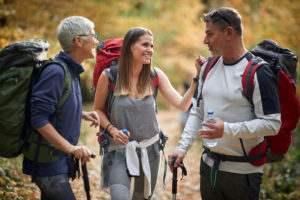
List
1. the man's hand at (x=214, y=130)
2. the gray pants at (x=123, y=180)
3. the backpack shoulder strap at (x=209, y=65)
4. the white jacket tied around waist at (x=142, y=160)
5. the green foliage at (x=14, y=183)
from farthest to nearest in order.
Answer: the green foliage at (x=14, y=183)
the white jacket tied around waist at (x=142, y=160)
the gray pants at (x=123, y=180)
the backpack shoulder strap at (x=209, y=65)
the man's hand at (x=214, y=130)

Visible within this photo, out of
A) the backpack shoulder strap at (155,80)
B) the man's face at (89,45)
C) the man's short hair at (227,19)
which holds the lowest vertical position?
the backpack shoulder strap at (155,80)

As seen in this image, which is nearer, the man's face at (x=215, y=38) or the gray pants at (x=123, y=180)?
the man's face at (x=215, y=38)

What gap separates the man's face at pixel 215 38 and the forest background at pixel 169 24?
164 centimetres

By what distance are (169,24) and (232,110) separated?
15.5 meters

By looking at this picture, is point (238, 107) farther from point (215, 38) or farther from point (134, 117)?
point (134, 117)

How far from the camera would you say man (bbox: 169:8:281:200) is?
2.56 meters

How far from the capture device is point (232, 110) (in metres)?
2.70

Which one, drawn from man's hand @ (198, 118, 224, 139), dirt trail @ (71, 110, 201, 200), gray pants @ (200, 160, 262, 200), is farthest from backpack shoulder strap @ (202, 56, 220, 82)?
dirt trail @ (71, 110, 201, 200)

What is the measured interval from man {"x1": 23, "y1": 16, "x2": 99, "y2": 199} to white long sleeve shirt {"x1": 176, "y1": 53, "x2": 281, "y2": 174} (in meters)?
1.08

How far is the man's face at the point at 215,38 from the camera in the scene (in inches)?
109

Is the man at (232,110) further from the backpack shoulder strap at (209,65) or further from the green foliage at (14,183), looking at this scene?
the green foliage at (14,183)

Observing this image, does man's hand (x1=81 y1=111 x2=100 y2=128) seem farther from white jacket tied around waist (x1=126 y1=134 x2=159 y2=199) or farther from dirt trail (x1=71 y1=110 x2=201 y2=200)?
dirt trail (x1=71 y1=110 x2=201 y2=200)

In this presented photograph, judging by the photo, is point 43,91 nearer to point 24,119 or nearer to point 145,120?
point 24,119

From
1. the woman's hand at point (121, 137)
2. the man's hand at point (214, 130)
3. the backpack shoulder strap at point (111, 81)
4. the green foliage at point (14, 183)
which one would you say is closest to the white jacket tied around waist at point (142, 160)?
the woman's hand at point (121, 137)
